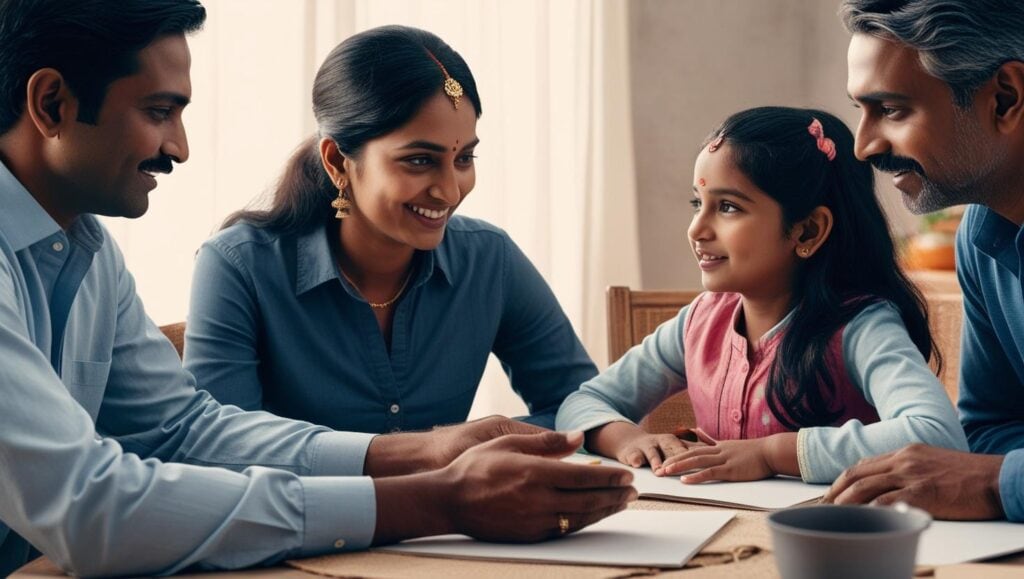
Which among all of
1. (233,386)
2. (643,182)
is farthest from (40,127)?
(643,182)

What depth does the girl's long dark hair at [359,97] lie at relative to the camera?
1.83m

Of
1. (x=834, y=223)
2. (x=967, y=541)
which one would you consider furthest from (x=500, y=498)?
(x=834, y=223)

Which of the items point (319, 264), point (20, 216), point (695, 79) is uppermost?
point (695, 79)

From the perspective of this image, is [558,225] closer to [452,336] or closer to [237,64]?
[237,64]

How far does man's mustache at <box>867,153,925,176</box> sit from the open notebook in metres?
0.43

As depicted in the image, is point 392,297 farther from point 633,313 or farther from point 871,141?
point 871,141

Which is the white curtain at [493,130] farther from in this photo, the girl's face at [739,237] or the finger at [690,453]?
the finger at [690,453]

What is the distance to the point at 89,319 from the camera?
140cm

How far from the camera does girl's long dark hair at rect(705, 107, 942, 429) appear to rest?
1.66m

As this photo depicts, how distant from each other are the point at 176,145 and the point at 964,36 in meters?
0.94

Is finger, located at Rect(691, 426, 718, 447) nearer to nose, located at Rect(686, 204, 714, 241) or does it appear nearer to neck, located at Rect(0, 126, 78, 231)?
nose, located at Rect(686, 204, 714, 241)

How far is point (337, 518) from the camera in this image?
1.00 metres

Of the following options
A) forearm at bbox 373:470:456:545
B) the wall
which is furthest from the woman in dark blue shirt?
the wall

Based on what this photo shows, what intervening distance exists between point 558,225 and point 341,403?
86.0 inches
